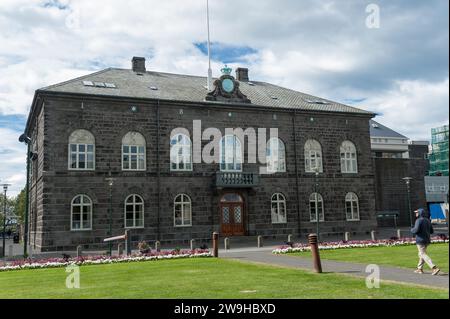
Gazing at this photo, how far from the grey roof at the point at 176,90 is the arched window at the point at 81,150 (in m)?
2.84

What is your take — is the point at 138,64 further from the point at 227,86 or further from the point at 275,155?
the point at 275,155

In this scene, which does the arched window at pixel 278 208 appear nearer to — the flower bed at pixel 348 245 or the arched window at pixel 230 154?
the arched window at pixel 230 154

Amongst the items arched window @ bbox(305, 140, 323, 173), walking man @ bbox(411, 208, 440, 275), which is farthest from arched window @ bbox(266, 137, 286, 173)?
walking man @ bbox(411, 208, 440, 275)

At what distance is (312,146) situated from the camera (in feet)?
119

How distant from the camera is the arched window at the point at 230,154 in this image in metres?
33.2

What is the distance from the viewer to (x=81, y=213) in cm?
2886

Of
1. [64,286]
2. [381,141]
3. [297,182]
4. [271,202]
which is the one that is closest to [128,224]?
[271,202]

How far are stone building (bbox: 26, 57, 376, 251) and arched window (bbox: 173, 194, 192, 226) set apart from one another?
7 cm

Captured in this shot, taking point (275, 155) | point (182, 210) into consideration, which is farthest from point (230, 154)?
point (182, 210)

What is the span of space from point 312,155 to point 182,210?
11540 millimetres

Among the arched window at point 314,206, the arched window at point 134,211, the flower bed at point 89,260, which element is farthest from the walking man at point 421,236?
the arched window at point 314,206

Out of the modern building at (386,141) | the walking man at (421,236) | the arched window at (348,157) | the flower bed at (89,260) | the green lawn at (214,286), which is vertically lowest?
the flower bed at (89,260)

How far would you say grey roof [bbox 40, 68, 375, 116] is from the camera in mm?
30911
